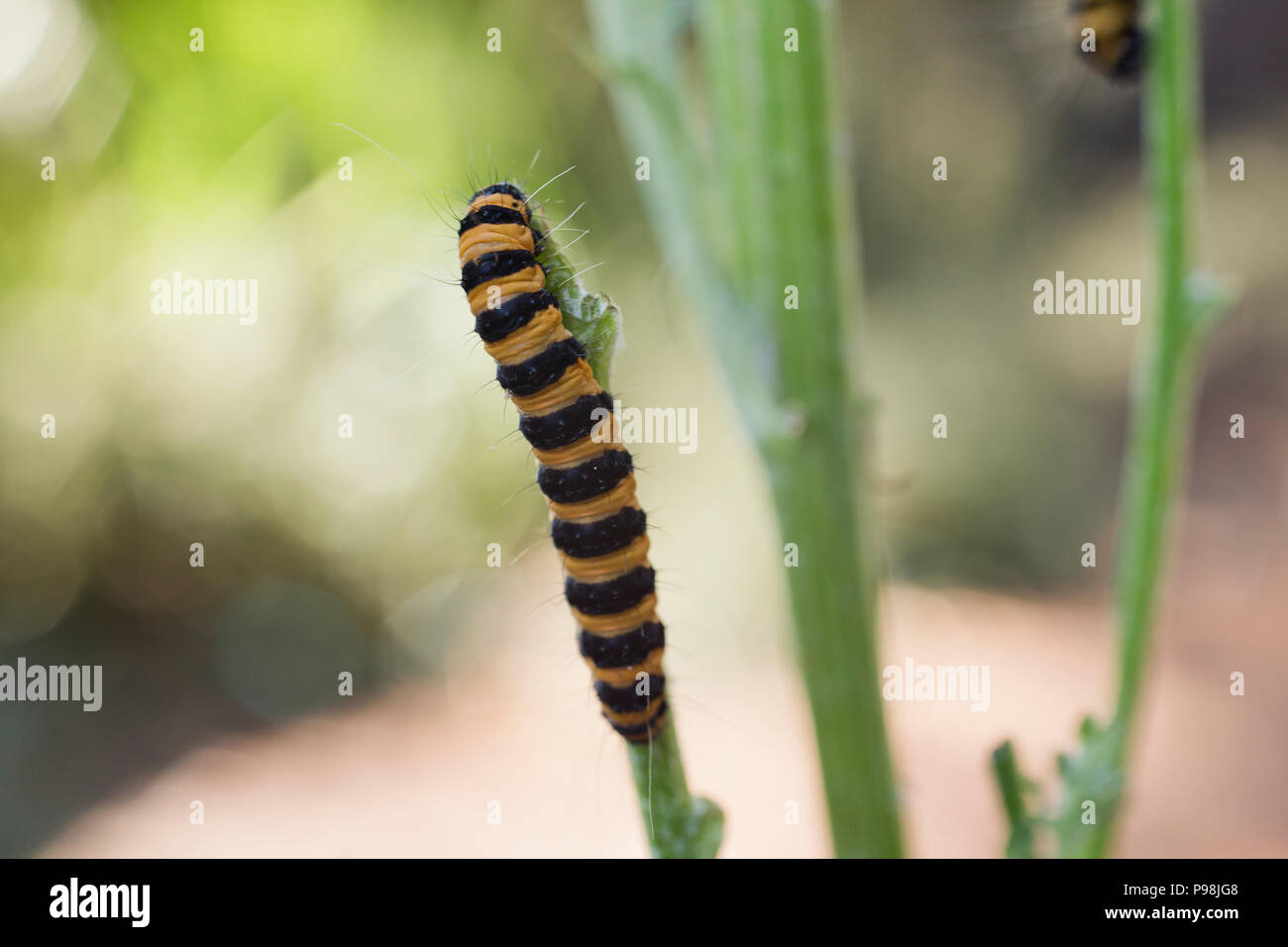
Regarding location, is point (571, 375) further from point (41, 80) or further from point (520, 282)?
point (41, 80)

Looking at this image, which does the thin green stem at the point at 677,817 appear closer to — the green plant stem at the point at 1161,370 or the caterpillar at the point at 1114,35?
the green plant stem at the point at 1161,370

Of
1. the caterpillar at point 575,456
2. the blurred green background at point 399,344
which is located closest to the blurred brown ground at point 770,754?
the blurred green background at point 399,344

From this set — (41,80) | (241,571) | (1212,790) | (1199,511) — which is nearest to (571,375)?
(41,80)

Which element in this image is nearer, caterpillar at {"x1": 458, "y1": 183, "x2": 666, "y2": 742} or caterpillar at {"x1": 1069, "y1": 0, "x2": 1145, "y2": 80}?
caterpillar at {"x1": 458, "y1": 183, "x2": 666, "y2": 742}

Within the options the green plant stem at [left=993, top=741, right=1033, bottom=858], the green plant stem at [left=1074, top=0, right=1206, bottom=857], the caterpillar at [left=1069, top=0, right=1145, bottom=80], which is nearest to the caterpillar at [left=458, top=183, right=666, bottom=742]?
the green plant stem at [left=993, top=741, right=1033, bottom=858]

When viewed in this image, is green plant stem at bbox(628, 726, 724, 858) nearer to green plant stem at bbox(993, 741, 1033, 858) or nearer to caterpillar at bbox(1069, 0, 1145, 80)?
green plant stem at bbox(993, 741, 1033, 858)

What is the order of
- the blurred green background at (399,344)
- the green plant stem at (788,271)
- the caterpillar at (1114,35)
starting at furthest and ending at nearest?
1. the blurred green background at (399,344)
2. the caterpillar at (1114,35)
3. the green plant stem at (788,271)
